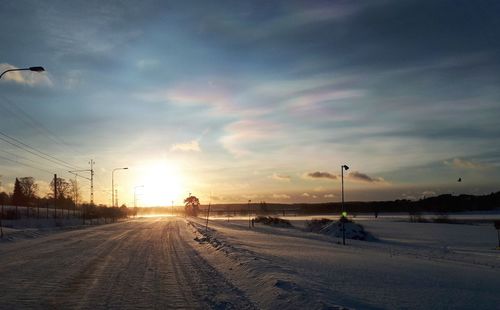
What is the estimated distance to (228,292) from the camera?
1173cm

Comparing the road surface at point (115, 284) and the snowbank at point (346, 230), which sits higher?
the road surface at point (115, 284)

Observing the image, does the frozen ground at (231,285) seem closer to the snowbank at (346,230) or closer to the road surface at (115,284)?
the road surface at (115,284)

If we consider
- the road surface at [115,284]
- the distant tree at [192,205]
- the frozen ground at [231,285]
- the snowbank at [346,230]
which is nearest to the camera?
the frozen ground at [231,285]

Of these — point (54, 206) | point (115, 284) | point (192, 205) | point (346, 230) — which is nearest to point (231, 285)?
point (115, 284)

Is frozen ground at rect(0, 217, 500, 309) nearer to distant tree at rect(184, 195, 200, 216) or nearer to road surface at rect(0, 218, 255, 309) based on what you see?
road surface at rect(0, 218, 255, 309)

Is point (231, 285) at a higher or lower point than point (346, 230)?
higher

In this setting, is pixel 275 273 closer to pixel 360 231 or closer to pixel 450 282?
pixel 450 282

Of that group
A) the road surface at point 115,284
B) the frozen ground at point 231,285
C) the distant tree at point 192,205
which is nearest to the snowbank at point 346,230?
the frozen ground at point 231,285

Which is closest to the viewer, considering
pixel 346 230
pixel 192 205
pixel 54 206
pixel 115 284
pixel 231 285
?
pixel 231 285

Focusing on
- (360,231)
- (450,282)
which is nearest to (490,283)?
(450,282)

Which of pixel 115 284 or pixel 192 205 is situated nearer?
pixel 115 284

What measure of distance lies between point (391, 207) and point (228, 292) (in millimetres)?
184029

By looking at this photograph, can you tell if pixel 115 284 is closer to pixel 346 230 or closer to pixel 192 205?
pixel 346 230

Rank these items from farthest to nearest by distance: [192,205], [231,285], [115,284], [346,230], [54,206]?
[192,205] → [54,206] → [346,230] → [115,284] → [231,285]
